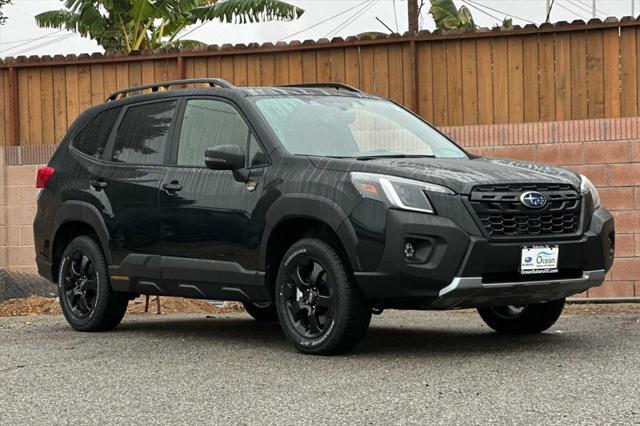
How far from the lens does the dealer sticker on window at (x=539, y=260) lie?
24.6 ft

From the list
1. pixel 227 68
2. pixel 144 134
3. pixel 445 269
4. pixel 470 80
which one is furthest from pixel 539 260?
pixel 227 68

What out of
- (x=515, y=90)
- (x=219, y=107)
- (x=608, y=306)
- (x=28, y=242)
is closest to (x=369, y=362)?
(x=219, y=107)

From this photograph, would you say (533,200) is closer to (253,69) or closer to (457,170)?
(457,170)

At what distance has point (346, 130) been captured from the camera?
8.61 meters

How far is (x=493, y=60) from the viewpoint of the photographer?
12680mm

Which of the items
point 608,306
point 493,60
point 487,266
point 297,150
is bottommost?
point 608,306

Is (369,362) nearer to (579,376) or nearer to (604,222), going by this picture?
(579,376)

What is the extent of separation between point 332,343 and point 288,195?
1016mm

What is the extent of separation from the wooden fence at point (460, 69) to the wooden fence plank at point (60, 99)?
27 cm

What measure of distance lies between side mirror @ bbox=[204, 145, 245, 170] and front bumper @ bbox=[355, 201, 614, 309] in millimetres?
1298

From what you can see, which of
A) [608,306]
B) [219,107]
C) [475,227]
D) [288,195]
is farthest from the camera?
[608,306]

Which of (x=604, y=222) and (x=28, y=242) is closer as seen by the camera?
(x=604, y=222)

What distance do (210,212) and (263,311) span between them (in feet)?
6.97

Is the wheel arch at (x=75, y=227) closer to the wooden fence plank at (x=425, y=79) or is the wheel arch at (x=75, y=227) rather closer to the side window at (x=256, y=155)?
the side window at (x=256, y=155)
